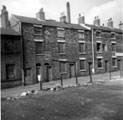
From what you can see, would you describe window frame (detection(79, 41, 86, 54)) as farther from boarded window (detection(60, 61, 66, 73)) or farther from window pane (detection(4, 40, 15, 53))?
window pane (detection(4, 40, 15, 53))

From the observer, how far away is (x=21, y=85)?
2156cm

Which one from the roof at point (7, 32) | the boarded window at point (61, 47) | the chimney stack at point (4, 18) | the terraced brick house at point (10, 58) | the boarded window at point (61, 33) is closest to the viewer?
the terraced brick house at point (10, 58)

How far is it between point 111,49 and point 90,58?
6.10 meters

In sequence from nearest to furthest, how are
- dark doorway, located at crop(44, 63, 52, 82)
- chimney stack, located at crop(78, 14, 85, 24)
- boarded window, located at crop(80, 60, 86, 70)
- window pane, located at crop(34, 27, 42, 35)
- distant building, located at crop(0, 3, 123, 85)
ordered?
distant building, located at crop(0, 3, 123, 85)
window pane, located at crop(34, 27, 42, 35)
dark doorway, located at crop(44, 63, 52, 82)
boarded window, located at crop(80, 60, 86, 70)
chimney stack, located at crop(78, 14, 85, 24)

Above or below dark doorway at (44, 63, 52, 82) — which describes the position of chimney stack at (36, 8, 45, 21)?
above

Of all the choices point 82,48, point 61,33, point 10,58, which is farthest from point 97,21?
point 10,58

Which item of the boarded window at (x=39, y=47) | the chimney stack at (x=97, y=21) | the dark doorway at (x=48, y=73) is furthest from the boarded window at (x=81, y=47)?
the chimney stack at (x=97, y=21)

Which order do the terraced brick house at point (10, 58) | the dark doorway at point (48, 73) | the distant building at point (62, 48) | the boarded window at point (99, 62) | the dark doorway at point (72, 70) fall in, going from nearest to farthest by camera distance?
the terraced brick house at point (10, 58) → the distant building at point (62, 48) → the dark doorway at point (48, 73) → the dark doorway at point (72, 70) → the boarded window at point (99, 62)

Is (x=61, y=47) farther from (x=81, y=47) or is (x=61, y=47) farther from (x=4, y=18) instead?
(x=4, y=18)

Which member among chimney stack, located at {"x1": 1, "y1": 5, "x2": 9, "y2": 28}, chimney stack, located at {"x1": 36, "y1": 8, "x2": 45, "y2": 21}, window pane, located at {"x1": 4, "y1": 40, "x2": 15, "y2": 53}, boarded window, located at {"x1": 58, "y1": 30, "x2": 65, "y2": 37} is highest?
chimney stack, located at {"x1": 36, "y1": 8, "x2": 45, "y2": 21}

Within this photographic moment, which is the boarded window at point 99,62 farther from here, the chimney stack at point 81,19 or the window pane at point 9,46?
the window pane at point 9,46

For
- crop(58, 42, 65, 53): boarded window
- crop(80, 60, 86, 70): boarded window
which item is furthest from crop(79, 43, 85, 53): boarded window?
crop(58, 42, 65, 53): boarded window

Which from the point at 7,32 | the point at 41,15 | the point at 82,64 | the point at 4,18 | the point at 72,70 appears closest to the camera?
the point at 7,32

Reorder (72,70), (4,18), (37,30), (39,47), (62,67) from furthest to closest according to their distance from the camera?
(72,70) → (62,67) → (39,47) → (37,30) → (4,18)
